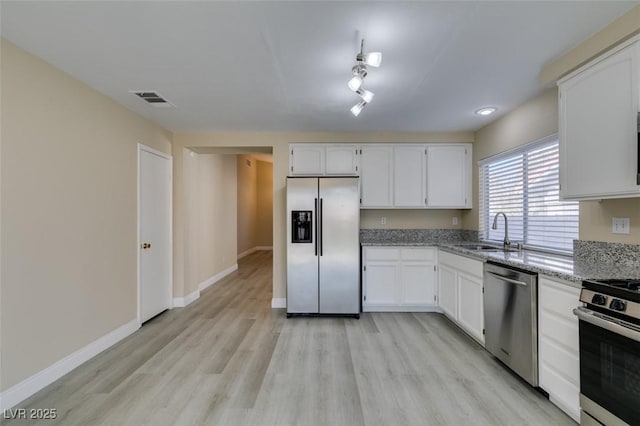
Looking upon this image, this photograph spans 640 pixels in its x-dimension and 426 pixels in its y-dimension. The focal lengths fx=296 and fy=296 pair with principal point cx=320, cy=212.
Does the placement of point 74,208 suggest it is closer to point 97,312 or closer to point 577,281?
point 97,312

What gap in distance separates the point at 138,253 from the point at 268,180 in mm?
7049

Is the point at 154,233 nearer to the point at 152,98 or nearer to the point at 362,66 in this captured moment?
the point at 152,98

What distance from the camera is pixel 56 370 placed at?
2.32 meters

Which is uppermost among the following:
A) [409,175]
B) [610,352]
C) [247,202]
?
[409,175]

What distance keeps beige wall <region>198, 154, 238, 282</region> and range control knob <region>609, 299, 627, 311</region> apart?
475 cm

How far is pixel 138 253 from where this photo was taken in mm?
3422

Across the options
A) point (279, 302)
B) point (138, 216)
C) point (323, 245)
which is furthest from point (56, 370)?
point (323, 245)

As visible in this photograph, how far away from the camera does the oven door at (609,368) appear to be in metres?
1.40

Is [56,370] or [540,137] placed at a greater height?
[540,137]

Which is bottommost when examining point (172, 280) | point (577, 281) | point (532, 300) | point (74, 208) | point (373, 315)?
point (373, 315)

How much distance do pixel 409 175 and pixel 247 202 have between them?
5876 millimetres

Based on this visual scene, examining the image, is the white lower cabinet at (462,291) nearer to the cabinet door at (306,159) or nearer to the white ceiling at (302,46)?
the white ceiling at (302,46)

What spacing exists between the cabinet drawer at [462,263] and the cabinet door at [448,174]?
0.83 m

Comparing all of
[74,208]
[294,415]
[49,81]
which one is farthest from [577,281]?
[49,81]
